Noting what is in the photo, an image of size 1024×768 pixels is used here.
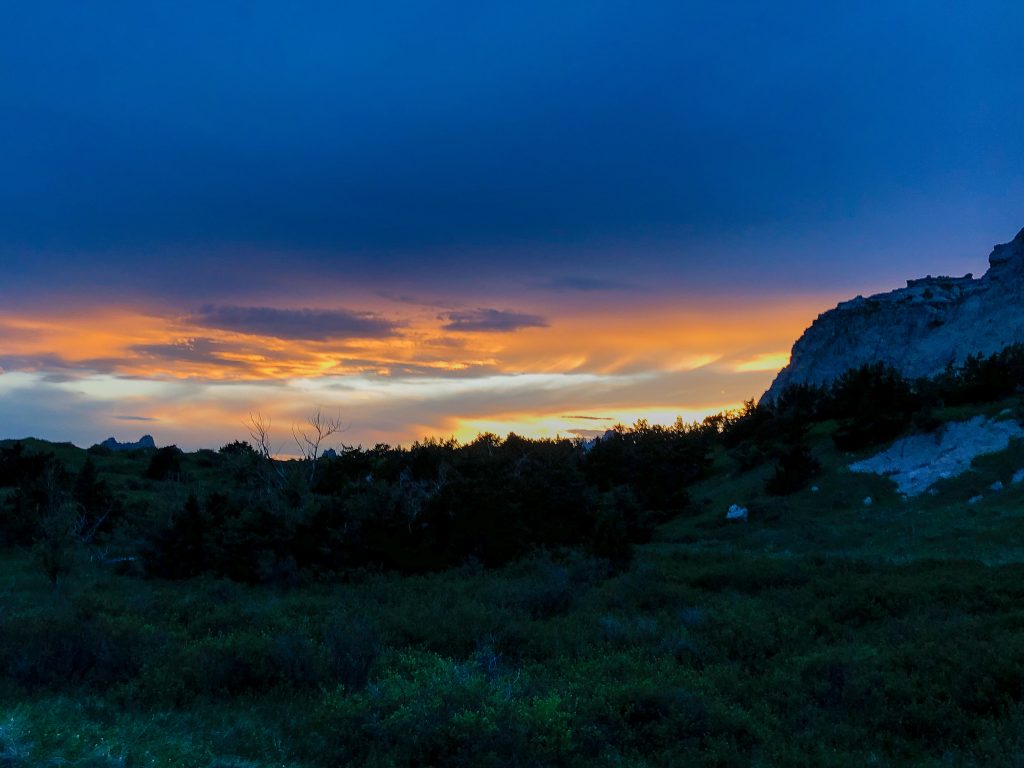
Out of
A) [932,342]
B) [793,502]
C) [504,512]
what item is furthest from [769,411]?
[932,342]

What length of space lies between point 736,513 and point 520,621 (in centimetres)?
1652

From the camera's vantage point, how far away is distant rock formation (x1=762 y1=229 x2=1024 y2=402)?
6069 centimetres

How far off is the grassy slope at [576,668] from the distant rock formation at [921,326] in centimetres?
5048

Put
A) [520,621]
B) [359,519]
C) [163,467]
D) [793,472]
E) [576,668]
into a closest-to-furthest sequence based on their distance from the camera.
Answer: [576,668] < [520,621] < [359,519] < [793,472] < [163,467]

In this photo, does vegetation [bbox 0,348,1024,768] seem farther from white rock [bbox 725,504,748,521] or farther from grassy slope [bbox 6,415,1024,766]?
white rock [bbox 725,504,748,521]

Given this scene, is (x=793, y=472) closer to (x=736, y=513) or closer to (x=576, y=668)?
(x=736, y=513)

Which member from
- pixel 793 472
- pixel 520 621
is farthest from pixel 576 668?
pixel 793 472

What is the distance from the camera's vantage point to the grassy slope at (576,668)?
825cm

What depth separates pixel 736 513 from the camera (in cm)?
2792

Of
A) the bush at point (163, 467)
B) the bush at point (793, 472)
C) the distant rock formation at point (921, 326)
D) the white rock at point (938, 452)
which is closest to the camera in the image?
the white rock at point (938, 452)

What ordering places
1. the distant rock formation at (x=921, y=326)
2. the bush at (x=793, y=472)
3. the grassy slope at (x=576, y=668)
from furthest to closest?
the distant rock formation at (x=921, y=326) → the bush at (x=793, y=472) → the grassy slope at (x=576, y=668)

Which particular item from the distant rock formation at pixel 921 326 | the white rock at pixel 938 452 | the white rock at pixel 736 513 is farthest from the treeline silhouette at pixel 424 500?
the distant rock formation at pixel 921 326

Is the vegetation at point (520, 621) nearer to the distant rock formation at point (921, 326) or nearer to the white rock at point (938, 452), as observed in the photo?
the white rock at point (938, 452)

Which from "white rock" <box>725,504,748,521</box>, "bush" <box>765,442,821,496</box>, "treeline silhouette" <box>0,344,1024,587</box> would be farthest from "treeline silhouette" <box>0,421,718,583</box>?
"bush" <box>765,442,821,496</box>
